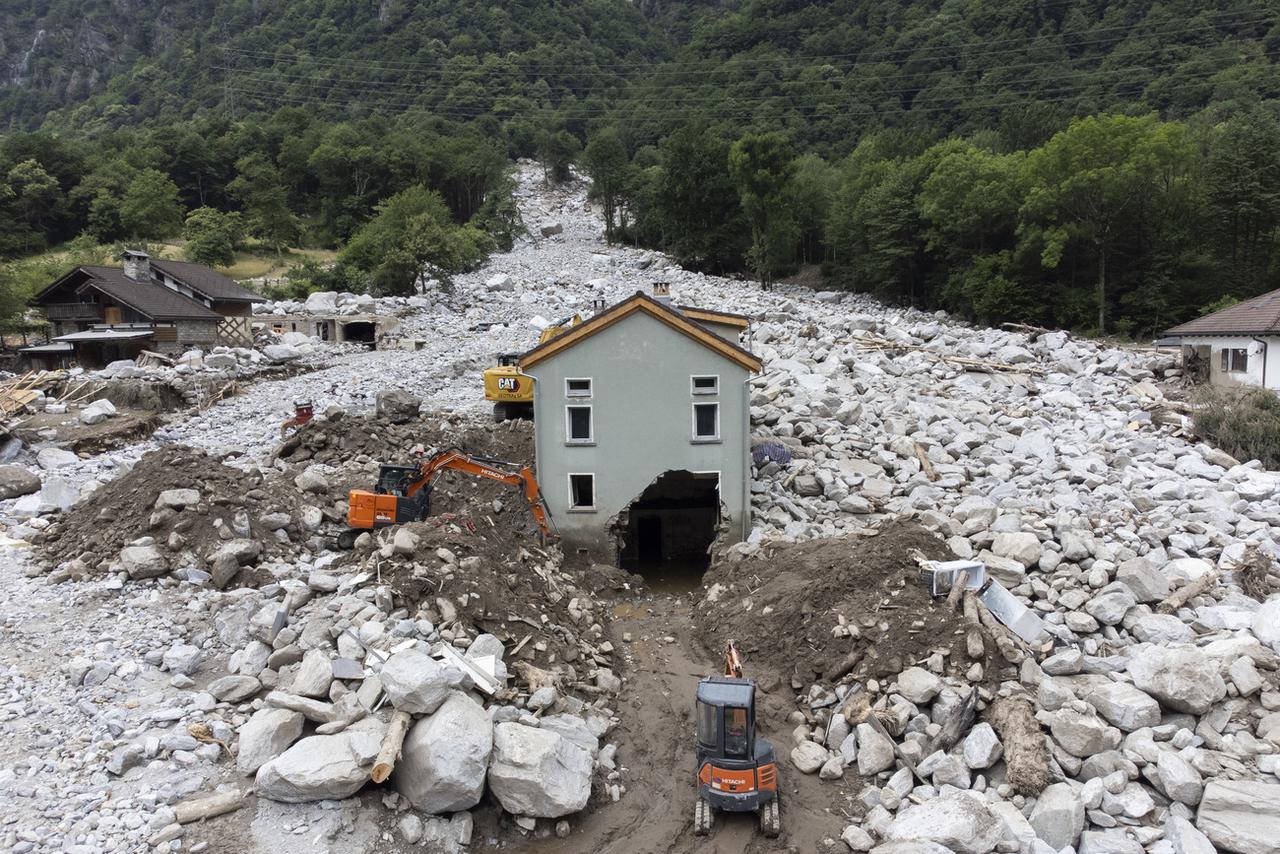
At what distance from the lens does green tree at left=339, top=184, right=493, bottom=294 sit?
53094 mm

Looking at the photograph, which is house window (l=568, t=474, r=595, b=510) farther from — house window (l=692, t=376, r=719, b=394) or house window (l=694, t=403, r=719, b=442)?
house window (l=692, t=376, r=719, b=394)

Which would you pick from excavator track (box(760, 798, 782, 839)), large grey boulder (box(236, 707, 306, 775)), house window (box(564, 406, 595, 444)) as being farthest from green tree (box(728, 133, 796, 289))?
large grey boulder (box(236, 707, 306, 775))

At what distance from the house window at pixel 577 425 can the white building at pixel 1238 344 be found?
22.5 metres

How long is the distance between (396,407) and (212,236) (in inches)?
1880

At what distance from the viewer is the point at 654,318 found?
61.5ft

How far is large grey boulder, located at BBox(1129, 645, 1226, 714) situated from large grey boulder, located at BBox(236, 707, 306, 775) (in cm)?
1140

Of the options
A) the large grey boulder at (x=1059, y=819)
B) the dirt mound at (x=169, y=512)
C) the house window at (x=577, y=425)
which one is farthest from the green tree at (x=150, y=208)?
the large grey boulder at (x=1059, y=819)

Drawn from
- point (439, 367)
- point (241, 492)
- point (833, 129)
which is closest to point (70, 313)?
point (439, 367)

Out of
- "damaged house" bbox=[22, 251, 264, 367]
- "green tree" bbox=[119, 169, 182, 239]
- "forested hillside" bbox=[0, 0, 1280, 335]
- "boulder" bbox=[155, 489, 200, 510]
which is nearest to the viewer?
"boulder" bbox=[155, 489, 200, 510]

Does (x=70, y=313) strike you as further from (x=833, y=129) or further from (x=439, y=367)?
(x=833, y=129)

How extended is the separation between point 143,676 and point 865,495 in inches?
605

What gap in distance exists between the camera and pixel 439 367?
36.4m

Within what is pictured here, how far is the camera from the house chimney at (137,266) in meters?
43.1

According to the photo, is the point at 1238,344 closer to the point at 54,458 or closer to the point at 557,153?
the point at 54,458
